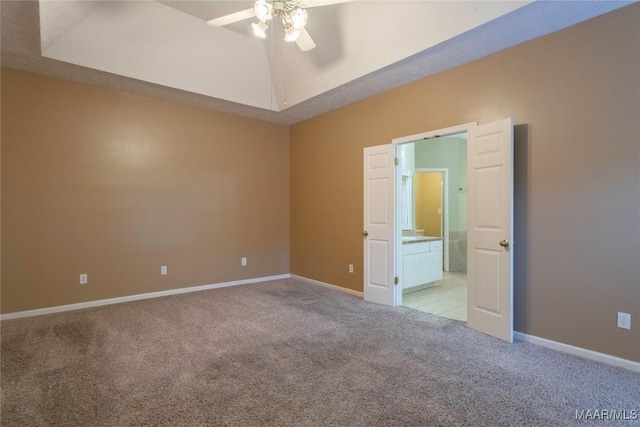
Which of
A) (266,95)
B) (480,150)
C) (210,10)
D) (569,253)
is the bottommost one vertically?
(569,253)

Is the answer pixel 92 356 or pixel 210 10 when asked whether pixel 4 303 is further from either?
pixel 210 10

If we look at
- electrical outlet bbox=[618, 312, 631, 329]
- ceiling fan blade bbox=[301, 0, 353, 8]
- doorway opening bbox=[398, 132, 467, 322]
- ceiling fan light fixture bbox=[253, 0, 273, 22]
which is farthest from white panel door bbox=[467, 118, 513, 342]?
ceiling fan light fixture bbox=[253, 0, 273, 22]

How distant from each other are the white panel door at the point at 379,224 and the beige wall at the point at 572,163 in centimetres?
79

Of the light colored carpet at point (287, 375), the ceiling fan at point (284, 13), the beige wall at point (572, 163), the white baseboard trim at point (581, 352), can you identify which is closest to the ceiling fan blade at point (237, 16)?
the ceiling fan at point (284, 13)

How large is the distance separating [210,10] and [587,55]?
399 cm

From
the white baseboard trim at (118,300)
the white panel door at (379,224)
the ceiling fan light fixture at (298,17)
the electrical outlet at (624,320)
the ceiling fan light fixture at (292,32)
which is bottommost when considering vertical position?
the white baseboard trim at (118,300)

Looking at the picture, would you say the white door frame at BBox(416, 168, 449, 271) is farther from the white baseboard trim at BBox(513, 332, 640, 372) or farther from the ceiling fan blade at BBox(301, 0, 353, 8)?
the ceiling fan blade at BBox(301, 0, 353, 8)

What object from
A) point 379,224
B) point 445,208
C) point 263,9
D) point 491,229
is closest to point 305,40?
point 263,9

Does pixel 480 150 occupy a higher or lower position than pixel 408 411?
higher

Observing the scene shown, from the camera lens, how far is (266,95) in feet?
16.5

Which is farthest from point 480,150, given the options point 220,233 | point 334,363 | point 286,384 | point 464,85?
point 220,233

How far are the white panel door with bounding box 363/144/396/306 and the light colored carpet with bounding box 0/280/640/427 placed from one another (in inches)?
25.8

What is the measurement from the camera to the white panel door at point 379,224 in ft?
13.9

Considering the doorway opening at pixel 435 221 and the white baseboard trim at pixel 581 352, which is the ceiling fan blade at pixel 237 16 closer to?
the doorway opening at pixel 435 221
